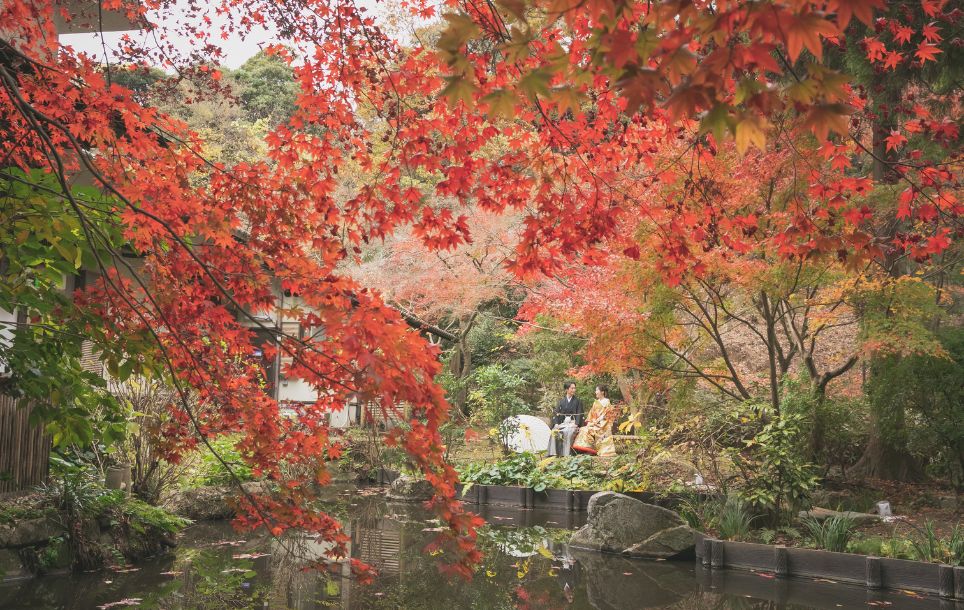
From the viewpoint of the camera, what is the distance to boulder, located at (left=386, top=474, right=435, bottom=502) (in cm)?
1181

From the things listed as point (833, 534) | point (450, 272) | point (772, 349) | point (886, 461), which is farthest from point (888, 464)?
point (450, 272)

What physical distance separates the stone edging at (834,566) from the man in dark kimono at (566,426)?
6338 mm

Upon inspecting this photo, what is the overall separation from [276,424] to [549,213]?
2.10 meters

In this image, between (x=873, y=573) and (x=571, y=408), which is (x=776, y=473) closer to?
(x=873, y=573)

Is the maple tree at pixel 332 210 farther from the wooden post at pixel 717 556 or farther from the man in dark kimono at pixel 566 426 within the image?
the man in dark kimono at pixel 566 426

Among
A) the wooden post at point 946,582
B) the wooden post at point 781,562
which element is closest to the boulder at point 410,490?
the wooden post at point 781,562

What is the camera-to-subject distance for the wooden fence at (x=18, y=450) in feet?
22.1

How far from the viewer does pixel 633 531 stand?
8055 millimetres

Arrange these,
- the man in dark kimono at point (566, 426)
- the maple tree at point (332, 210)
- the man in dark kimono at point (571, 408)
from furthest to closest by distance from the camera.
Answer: the man in dark kimono at point (571, 408)
the man in dark kimono at point (566, 426)
the maple tree at point (332, 210)

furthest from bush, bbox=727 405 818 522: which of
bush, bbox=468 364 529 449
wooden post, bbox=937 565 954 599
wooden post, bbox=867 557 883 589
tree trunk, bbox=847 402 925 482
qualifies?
bush, bbox=468 364 529 449

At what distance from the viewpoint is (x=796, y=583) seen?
6652 mm

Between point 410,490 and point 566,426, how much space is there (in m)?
3.38

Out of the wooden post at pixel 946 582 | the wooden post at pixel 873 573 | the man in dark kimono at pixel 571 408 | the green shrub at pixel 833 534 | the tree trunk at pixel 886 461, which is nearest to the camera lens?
the wooden post at pixel 946 582

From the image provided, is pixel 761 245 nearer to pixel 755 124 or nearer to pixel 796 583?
pixel 796 583
